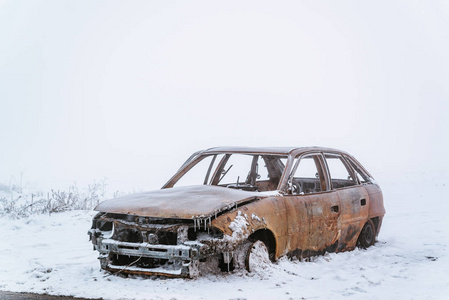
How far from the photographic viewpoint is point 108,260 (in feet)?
18.0

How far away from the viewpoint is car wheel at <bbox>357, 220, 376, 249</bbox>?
7.66 metres

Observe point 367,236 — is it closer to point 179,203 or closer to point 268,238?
point 268,238

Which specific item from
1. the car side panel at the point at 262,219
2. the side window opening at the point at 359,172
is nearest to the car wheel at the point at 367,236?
the side window opening at the point at 359,172

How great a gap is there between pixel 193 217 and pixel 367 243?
149 inches

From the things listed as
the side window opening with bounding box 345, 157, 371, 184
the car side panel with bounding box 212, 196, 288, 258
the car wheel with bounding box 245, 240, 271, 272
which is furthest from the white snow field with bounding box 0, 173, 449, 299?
the side window opening with bounding box 345, 157, 371, 184

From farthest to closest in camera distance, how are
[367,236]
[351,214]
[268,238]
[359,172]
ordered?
[359,172], [367,236], [351,214], [268,238]

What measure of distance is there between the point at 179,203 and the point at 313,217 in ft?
6.12

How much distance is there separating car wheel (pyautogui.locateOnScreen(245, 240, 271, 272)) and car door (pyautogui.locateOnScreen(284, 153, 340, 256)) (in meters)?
0.48

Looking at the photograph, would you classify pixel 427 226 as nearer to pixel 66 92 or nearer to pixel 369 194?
pixel 369 194

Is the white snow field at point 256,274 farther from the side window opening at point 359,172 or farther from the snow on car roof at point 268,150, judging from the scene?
the snow on car roof at point 268,150

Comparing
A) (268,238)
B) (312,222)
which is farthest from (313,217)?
(268,238)

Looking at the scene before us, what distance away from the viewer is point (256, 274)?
213 inches

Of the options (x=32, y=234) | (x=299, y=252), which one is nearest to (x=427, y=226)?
(x=299, y=252)

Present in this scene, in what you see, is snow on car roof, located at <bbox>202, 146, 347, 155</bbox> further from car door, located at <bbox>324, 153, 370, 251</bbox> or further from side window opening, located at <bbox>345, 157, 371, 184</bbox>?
side window opening, located at <bbox>345, 157, 371, 184</bbox>
